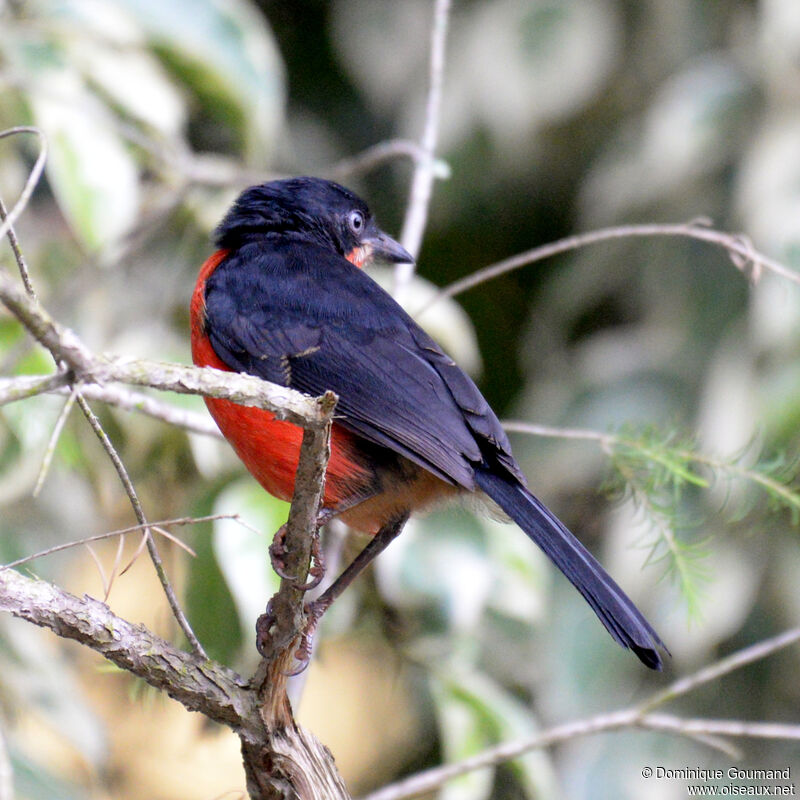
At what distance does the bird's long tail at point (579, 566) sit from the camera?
205 cm

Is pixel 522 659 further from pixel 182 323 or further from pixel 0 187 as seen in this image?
pixel 0 187

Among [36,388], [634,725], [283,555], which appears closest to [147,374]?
[36,388]

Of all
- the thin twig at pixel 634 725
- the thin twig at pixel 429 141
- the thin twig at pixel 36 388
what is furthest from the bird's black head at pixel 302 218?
the thin twig at pixel 36 388

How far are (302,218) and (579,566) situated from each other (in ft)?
4.30

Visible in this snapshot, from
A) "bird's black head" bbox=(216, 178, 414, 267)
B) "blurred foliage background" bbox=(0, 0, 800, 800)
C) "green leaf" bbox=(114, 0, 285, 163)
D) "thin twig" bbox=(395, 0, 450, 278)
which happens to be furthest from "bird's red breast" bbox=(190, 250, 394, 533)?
"green leaf" bbox=(114, 0, 285, 163)

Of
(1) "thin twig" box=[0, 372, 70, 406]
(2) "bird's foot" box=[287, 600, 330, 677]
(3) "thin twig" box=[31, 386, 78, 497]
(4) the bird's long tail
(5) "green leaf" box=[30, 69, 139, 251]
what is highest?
(1) "thin twig" box=[0, 372, 70, 406]

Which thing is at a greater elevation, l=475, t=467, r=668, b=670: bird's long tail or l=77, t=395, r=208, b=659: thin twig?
l=77, t=395, r=208, b=659: thin twig

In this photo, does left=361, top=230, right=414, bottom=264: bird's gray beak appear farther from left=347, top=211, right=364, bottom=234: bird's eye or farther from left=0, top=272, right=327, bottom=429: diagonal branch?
left=0, top=272, right=327, bottom=429: diagonal branch

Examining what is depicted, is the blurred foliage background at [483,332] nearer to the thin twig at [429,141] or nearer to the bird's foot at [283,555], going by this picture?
the thin twig at [429,141]

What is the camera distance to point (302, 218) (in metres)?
2.99

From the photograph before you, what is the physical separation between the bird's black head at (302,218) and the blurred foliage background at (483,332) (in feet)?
0.47

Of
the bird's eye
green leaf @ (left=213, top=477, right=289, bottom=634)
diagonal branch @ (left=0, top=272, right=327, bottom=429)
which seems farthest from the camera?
the bird's eye

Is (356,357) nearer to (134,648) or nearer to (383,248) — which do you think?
(383,248)

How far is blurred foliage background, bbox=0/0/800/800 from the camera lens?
2914 millimetres
